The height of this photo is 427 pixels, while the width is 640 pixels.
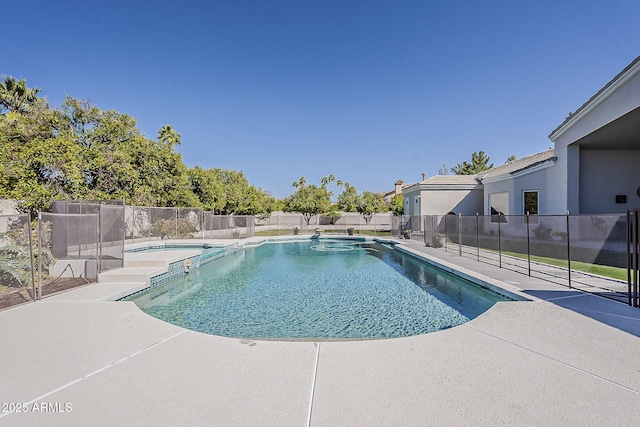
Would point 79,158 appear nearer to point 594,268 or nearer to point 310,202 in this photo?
point 594,268

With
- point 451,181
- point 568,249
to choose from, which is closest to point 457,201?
point 451,181

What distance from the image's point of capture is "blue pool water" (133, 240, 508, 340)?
4898 millimetres

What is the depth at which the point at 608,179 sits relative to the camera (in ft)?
34.9

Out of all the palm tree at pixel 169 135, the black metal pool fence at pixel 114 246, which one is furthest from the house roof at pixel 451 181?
the palm tree at pixel 169 135

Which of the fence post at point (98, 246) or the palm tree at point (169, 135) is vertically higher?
the palm tree at point (169, 135)

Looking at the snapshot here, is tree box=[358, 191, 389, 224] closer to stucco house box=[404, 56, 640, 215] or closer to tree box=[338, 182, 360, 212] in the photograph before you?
tree box=[338, 182, 360, 212]

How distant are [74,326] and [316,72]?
1849cm

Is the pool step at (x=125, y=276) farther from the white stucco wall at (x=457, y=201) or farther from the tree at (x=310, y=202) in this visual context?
the tree at (x=310, y=202)

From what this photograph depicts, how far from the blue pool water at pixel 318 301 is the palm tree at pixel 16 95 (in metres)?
14.5

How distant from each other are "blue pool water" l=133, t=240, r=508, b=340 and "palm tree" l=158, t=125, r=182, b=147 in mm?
19364

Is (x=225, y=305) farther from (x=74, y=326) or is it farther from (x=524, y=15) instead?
(x=524, y=15)

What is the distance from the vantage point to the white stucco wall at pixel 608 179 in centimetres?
1057

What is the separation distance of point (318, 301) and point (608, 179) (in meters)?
11.7

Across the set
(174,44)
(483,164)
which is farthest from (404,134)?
(483,164)
